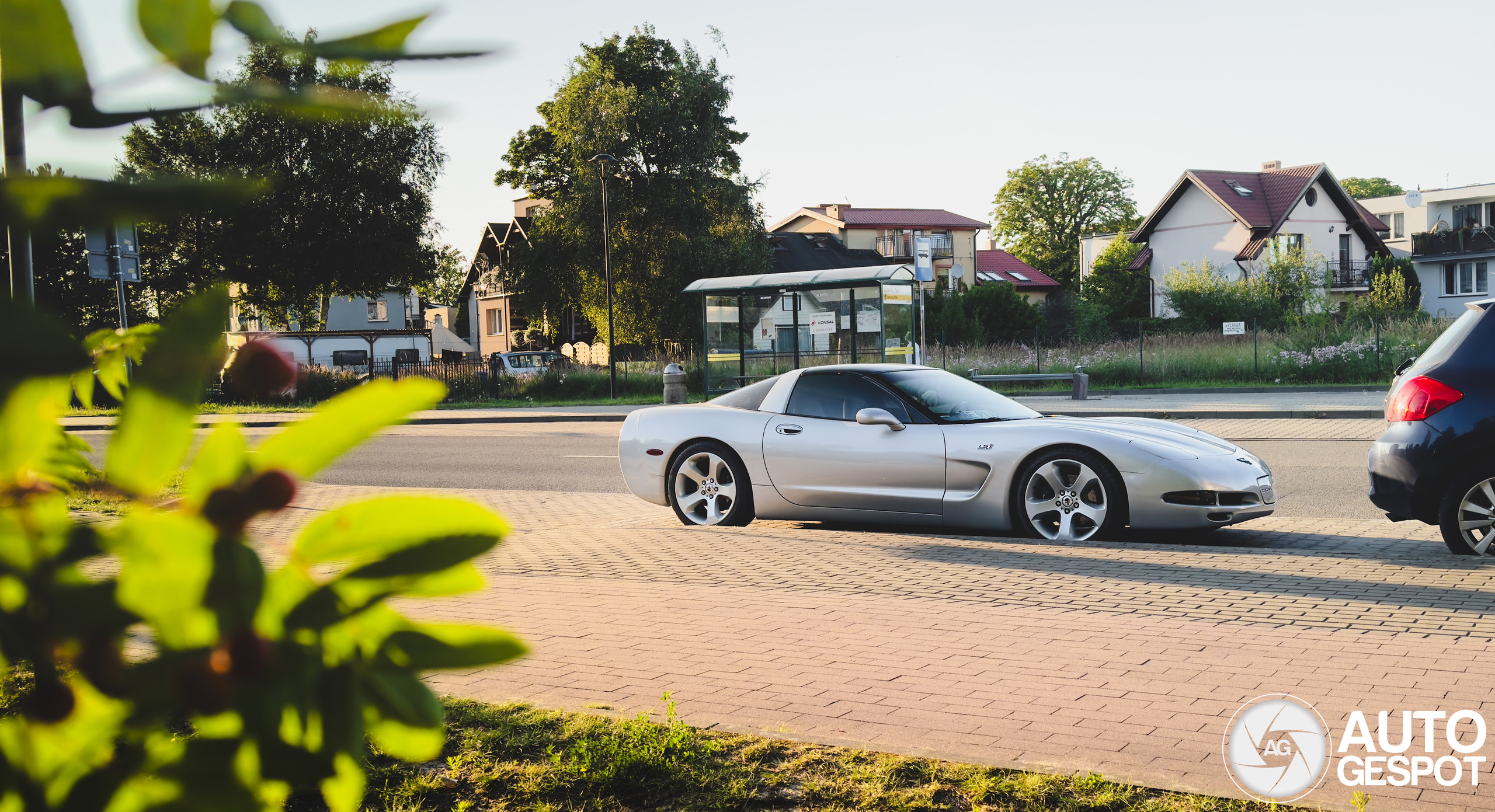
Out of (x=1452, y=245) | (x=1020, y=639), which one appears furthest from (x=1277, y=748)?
(x=1452, y=245)

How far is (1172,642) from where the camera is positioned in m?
5.61

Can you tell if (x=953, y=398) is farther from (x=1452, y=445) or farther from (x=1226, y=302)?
(x=1226, y=302)

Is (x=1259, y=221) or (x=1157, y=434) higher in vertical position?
(x=1259, y=221)

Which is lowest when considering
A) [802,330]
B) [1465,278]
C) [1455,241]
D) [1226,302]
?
[802,330]

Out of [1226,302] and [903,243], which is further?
[903,243]

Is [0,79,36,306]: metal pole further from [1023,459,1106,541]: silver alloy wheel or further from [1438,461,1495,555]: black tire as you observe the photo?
[1438,461,1495,555]: black tire

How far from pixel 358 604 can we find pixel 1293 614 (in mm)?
6235

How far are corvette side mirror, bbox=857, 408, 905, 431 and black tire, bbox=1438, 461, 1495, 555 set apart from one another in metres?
3.58

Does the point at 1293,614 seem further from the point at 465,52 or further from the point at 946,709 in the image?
the point at 465,52

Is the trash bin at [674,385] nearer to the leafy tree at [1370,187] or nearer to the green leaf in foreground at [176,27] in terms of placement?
the green leaf in foreground at [176,27]

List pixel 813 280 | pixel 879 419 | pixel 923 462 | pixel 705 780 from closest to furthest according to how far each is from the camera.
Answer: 1. pixel 705 780
2. pixel 923 462
3. pixel 879 419
4. pixel 813 280

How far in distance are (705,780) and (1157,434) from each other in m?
6.08

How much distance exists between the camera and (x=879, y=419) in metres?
9.26

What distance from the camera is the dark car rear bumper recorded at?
25.6ft
